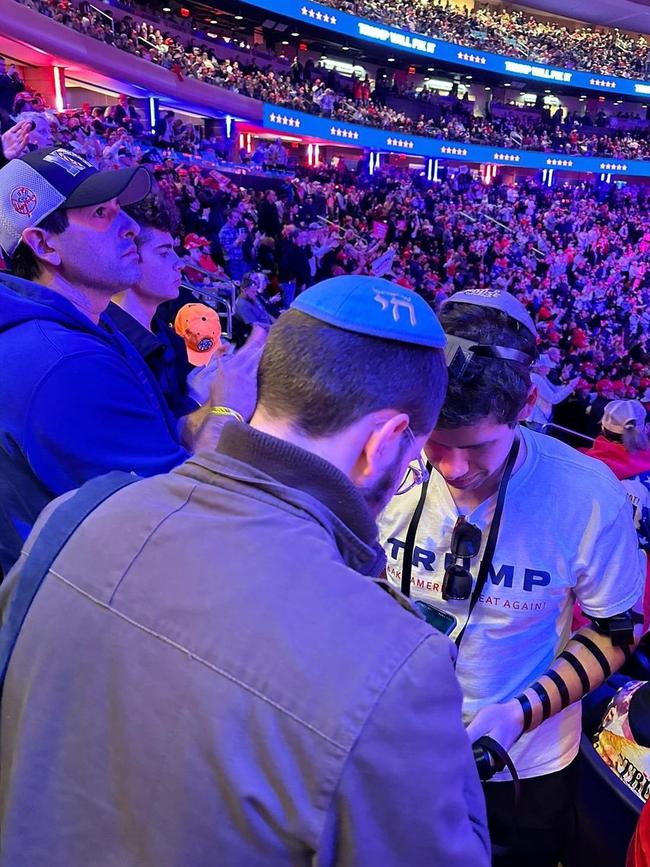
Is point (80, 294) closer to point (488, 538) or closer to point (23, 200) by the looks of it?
point (23, 200)

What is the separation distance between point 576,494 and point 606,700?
2.70 ft

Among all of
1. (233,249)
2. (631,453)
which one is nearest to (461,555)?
(631,453)

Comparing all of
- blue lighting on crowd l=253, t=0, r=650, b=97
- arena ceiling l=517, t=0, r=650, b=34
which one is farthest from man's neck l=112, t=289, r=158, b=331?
arena ceiling l=517, t=0, r=650, b=34

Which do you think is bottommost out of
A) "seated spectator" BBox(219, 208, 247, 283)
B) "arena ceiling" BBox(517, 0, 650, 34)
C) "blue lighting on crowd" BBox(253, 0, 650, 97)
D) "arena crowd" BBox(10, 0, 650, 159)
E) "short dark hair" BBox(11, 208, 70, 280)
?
"seated spectator" BBox(219, 208, 247, 283)

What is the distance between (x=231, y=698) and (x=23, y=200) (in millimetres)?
Result: 1559

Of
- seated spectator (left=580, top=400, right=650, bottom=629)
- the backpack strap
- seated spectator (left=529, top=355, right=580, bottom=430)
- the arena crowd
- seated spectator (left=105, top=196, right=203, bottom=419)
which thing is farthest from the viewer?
the arena crowd

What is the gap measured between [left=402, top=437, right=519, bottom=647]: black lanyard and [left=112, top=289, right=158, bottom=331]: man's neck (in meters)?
1.38

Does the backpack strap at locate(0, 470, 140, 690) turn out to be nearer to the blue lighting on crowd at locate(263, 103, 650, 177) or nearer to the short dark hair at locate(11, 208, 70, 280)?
the short dark hair at locate(11, 208, 70, 280)

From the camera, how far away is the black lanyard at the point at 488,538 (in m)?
1.45

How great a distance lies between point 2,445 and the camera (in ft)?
4.57

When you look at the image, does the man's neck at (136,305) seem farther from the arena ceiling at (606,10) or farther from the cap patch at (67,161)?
the arena ceiling at (606,10)

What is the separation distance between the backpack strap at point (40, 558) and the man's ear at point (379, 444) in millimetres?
302

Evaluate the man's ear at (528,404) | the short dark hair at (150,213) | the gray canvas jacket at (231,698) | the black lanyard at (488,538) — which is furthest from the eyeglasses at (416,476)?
the short dark hair at (150,213)

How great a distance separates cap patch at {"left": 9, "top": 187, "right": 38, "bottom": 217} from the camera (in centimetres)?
173
